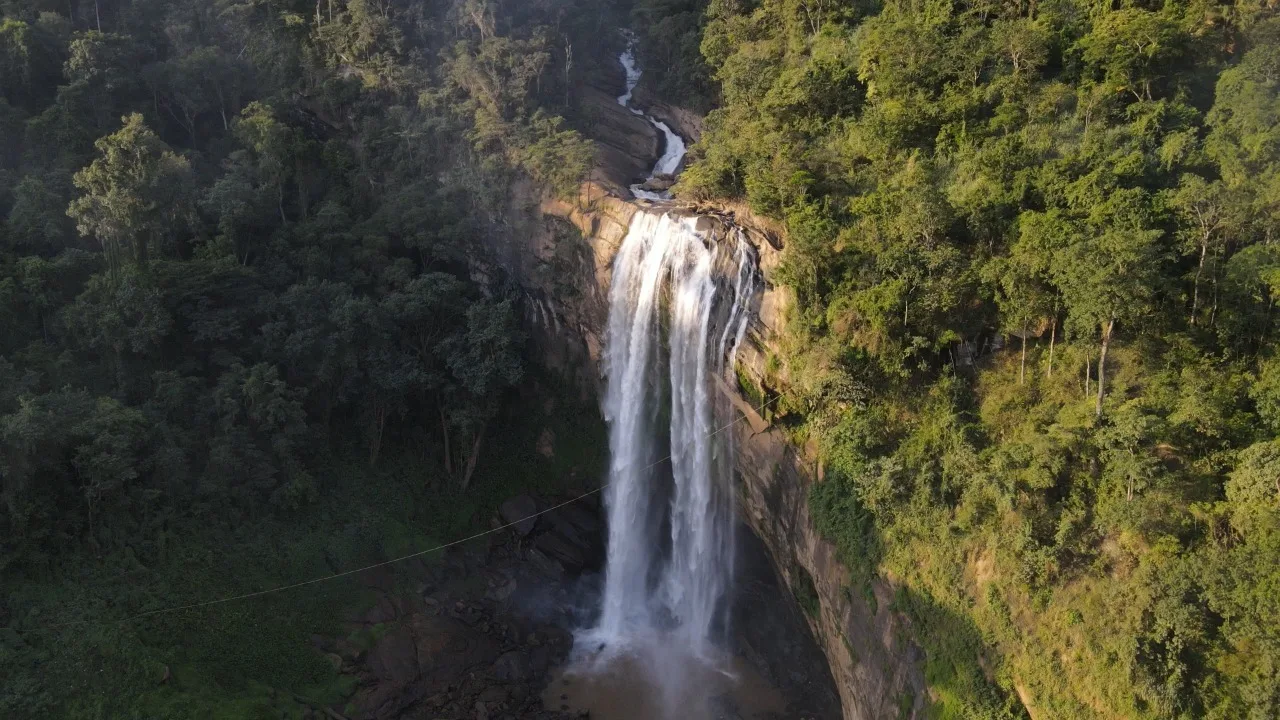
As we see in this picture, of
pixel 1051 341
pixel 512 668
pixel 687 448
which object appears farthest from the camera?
pixel 687 448

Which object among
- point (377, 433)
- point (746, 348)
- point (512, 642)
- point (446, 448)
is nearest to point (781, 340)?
point (746, 348)

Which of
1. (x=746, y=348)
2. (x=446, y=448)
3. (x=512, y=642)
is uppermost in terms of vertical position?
(x=746, y=348)

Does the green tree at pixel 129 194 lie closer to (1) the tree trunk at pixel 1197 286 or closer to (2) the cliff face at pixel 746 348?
(2) the cliff face at pixel 746 348

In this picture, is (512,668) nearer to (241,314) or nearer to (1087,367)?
(241,314)

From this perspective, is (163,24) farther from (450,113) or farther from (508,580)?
(508,580)

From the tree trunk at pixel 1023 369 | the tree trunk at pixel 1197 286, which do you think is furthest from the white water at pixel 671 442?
the tree trunk at pixel 1197 286

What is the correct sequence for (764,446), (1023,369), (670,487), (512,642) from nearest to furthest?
(1023,369)
(764,446)
(512,642)
(670,487)
